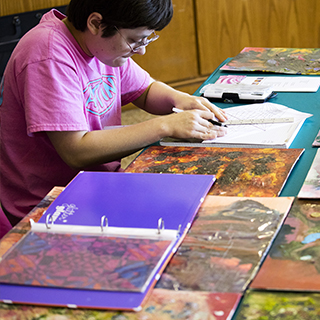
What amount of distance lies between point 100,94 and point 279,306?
804 mm

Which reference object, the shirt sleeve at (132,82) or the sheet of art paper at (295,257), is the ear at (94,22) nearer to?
the shirt sleeve at (132,82)

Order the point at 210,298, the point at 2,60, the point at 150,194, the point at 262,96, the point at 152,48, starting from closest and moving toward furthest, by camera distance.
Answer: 1. the point at 210,298
2. the point at 150,194
3. the point at 262,96
4. the point at 2,60
5. the point at 152,48

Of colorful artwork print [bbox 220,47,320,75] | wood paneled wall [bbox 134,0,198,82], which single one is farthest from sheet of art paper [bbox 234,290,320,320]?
wood paneled wall [bbox 134,0,198,82]

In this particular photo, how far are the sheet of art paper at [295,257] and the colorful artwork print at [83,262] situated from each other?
15 cm

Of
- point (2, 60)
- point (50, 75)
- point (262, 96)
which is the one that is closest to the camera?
point (50, 75)

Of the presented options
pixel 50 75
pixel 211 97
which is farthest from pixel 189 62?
pixel 50 75

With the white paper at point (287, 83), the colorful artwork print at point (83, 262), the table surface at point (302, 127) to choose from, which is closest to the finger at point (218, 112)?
the table surface at point (302, 127)

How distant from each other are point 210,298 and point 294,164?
430mm

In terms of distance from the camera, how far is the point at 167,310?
0.58 metres

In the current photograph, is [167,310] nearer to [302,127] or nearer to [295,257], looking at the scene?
[295,257]

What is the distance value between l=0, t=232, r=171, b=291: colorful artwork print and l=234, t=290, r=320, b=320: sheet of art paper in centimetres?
13

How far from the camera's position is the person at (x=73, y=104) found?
103 cm

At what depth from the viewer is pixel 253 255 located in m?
0.66

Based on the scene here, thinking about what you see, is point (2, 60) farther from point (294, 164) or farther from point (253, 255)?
point (253, 255)
